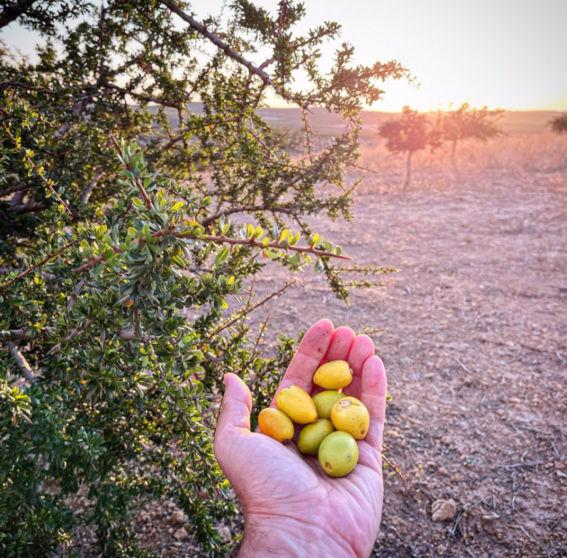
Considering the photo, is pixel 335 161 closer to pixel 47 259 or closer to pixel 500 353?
pixel 47 259

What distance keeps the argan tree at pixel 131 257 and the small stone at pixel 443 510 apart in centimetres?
155

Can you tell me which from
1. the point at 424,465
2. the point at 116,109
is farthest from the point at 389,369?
the point at 116,109

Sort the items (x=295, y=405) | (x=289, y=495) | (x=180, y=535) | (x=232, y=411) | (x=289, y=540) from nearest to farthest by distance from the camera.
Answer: (x=289, y=540), (x=289, y=495), (x=232, y=411), (x=295, y=405), (x=180, y=535)

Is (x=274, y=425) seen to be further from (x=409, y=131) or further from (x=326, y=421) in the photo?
(x=409, y=131)

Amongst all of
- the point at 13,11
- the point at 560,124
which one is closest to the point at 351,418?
the point at 13,11

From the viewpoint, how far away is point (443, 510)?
2.69 meters

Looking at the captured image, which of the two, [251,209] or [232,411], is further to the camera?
[251,209]

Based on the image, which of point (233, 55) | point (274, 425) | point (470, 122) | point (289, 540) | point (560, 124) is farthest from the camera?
point (560, 124)

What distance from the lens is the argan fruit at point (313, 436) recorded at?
1.89 meters

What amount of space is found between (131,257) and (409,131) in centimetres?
1843

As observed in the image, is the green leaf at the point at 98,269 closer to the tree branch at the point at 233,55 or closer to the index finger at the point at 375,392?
the tree branch at the point at 233,55

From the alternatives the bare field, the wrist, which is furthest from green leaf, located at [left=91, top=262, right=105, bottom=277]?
the bare field

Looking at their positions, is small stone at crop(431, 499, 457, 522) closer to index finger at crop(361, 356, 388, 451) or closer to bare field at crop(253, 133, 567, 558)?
bare field at crop(253, 133, 567, 558)

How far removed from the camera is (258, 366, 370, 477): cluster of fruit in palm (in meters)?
1.74
